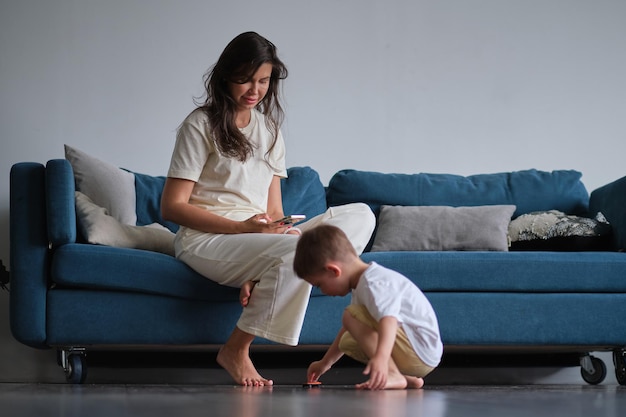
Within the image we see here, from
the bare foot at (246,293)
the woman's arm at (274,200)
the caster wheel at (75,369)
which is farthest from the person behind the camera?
the woman's arm at (274,200)

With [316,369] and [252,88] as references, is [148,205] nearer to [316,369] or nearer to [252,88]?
[252,88]

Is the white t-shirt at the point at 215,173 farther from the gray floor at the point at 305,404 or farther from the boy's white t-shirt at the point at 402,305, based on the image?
the gray floor at the point at 305,404

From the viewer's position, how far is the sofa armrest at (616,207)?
314 centimetres

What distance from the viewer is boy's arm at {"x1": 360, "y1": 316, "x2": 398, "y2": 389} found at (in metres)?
2.02

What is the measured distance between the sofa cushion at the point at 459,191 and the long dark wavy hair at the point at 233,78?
912mm

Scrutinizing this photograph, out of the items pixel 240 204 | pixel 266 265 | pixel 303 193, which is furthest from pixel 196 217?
pixel 303 193

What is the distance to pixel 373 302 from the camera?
2145 millimetres

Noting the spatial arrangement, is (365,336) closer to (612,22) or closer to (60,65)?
(60,65)

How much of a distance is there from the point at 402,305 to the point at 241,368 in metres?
0.54

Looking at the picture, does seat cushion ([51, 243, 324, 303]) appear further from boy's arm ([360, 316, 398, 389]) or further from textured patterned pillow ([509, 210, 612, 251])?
textured patterned pillow ([509, 210, 612, 251])

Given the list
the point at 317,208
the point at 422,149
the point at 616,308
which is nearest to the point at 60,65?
the point at 317,208

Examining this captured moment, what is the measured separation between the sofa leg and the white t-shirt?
653mm

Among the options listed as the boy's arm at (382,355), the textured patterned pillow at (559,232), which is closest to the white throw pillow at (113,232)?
the boy's arm at (382,355)

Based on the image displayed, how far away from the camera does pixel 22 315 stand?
269 centimetres
